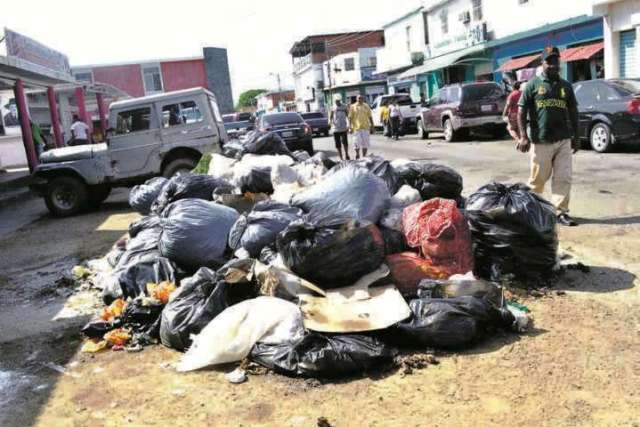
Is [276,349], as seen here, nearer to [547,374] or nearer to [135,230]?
[547,374]

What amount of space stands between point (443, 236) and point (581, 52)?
18.1m

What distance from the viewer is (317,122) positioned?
90.8 feet

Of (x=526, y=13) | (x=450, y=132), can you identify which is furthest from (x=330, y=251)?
(x=526, y=13)

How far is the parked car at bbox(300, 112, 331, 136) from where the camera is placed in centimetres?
2764

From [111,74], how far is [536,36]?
29347 mm

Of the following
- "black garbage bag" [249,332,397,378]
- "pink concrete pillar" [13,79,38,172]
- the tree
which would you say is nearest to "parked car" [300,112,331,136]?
"pink concrete pillar" [13,79,38,172]

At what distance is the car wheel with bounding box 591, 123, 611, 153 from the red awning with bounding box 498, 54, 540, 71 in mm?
11005

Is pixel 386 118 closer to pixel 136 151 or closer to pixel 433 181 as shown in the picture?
pixel 136 151

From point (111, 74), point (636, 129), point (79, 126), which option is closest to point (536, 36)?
point (636, 129)

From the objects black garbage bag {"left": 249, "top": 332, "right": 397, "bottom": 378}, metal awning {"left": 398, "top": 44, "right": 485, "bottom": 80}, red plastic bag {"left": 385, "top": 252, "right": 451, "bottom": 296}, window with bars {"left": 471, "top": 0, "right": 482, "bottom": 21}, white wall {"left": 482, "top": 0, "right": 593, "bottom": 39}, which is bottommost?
black garbage bag {"left": 249, "top": 332, "right": 397, "bottom": 378}

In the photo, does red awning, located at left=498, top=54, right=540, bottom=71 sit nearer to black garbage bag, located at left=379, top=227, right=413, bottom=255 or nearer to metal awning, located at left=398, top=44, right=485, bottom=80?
metal awning, located at left=398, top=44, right=485, bottom=80

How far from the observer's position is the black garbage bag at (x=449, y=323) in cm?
351

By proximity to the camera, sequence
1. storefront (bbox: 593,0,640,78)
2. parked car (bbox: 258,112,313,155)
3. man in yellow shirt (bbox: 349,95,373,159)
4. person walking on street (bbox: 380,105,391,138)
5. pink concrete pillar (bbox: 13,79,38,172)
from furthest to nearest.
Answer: person walking on street (bbox: 380,105,391,138) < storefront (bbox: 593,0,640,78) < pink concrete pillar (bbox: 13,79,38,172) < parked car (bbox: 258,112,313,155) < man in yellow shirt (bbox: 349,95,373,159)

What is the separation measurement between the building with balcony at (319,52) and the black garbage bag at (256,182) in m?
55.2
